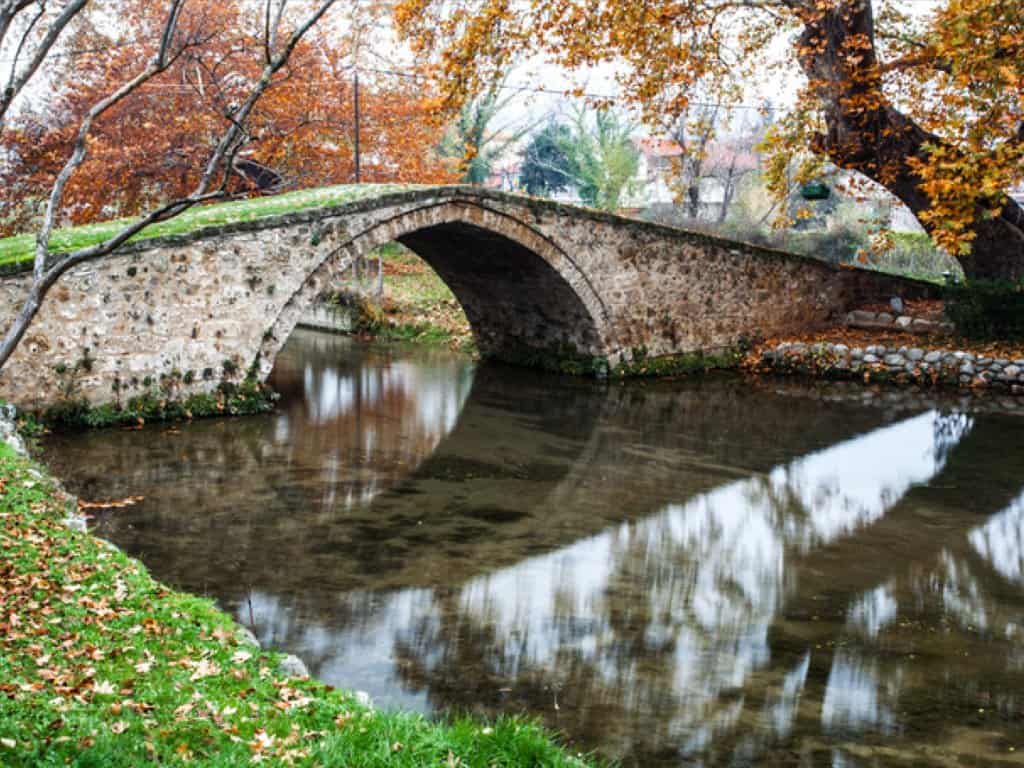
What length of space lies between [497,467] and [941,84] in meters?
9.26

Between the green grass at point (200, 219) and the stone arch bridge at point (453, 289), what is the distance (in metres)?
0.19

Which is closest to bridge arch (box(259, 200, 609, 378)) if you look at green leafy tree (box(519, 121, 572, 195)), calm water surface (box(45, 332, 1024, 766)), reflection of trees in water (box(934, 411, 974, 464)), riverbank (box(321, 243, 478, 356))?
riverbank (box(321, 243, 478, 356))

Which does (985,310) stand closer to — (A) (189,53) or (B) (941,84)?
(B) (941,84)

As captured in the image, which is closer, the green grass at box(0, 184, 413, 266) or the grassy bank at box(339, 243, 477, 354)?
the green grass at box(0, 184, 413, 266)

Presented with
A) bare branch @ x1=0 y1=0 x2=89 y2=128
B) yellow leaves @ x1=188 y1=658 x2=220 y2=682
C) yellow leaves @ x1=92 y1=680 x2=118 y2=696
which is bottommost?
yellow leaves @ x1=188 y1=658 x2=220 y2=682

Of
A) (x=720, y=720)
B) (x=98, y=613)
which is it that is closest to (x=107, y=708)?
(x=98, y=613)

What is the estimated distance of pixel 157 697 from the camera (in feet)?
14.4

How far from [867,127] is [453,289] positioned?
8.27 m

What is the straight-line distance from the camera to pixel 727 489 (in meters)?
11.3

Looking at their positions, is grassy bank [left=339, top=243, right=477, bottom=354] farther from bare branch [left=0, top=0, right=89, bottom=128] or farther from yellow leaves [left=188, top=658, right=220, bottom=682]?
bare branch [left=0, top=0, right=89, bottom=128]

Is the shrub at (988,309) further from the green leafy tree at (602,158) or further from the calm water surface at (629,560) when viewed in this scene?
the green leafy tree at (602,158)

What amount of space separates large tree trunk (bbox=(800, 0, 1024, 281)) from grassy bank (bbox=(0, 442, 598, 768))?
14.1m

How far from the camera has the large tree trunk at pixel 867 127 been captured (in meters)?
16.5

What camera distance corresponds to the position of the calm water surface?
607 cm
